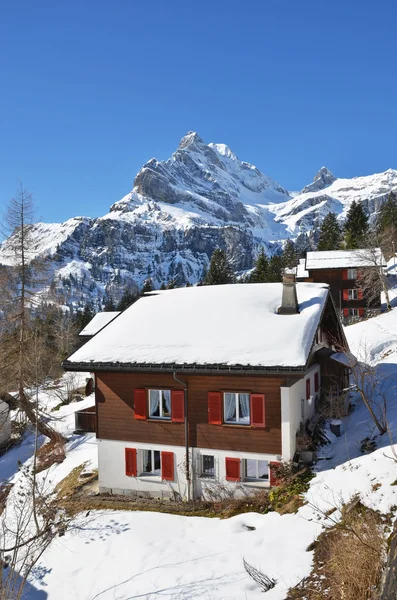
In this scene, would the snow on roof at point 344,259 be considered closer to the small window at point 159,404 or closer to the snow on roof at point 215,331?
the snow on roof at point 215,331

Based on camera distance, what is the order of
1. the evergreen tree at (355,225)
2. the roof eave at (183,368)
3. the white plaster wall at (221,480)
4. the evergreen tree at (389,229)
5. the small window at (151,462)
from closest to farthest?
1. the roof eave at (183,368)
2. the white plaster wall at (221,480)
3. the small window at (151,462)
4. the evergreen tree at (389,229)
5. the evergreen tree at (355,225)

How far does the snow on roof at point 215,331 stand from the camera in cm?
1541

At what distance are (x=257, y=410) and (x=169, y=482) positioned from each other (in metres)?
4.67

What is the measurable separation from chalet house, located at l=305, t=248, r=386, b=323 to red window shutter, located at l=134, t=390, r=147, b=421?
1361 inches

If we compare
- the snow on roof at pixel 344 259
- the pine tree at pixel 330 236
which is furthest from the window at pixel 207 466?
the pine tree at pixel 330 236

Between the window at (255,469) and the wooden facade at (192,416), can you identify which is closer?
the wooden facade at (192,416)

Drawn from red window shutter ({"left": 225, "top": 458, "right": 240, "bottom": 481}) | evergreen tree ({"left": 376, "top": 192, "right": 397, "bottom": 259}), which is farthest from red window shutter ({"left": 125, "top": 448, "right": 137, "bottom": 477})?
evergreen tree ({"left": 376, "top": 192, "right": 397, "bottom": 259})

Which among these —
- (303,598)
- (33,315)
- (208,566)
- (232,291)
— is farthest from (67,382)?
(303,598)

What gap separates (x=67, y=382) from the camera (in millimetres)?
40906

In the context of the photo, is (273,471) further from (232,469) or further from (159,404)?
(159,404)

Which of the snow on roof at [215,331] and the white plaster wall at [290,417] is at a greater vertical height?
the snow on roof at [215,331]

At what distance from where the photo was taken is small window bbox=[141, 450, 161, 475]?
17156mm

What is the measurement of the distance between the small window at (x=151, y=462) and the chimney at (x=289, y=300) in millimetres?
7899

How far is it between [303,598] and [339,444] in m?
8.78
